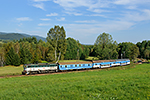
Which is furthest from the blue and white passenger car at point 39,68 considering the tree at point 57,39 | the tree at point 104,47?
the tree at point 104,47

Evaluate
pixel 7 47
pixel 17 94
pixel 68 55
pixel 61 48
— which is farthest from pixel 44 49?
pixel 17 94

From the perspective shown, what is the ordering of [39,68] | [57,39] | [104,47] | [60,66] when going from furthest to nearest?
1. [104,47]
2. [57,39]
3. [60,66]
4. [39,68]

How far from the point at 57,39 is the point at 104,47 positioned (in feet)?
98.0

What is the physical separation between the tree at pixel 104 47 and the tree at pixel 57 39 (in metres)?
23.7

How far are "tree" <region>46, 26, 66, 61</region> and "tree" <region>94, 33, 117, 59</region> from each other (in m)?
23.7

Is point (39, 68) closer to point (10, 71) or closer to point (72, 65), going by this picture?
point (72, 65)

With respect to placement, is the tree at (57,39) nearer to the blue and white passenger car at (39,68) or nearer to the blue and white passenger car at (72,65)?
the blue and white passenger car at (72,65)

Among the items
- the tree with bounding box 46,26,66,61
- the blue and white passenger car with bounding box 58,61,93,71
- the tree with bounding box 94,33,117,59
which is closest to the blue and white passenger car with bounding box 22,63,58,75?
the blue and white passenger car with bounding box 58,61,93,71

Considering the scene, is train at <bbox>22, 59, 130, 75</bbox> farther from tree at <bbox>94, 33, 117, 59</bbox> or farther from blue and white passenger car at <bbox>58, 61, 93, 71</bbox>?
tree at <bbox>94, 33, 117, 59</bbox>

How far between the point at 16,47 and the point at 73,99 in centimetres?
7004

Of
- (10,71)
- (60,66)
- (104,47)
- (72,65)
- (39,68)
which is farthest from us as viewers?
(104,47)

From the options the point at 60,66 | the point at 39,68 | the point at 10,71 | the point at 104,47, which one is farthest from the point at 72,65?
the point at 104,47

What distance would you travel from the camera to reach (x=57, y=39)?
190ft

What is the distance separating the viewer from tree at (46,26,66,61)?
5709 centimetres
